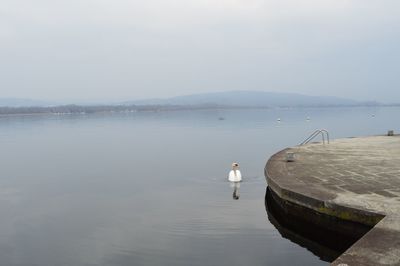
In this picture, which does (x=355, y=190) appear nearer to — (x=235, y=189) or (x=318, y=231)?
(x=318, y=231)

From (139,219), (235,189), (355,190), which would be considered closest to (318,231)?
(355,190)

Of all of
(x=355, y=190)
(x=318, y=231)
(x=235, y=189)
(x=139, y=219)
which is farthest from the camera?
(x=235, y=189)

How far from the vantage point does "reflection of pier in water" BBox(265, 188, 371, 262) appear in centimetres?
815

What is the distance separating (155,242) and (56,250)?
8.29 ft

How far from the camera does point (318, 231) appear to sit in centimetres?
893

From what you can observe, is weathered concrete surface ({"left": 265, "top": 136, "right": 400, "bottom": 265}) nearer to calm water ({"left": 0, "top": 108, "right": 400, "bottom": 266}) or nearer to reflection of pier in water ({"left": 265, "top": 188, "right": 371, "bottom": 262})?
reflection of pier in water ({"left": 265, "top": 188, "right": 371, "bottom": 262})

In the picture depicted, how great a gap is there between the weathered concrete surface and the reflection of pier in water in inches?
9.1

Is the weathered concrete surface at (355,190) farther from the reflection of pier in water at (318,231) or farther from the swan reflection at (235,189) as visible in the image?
the swan reflection at (235,189)

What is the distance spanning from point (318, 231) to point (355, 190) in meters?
1.42

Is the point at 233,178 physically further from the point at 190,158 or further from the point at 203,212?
the point at 190,158

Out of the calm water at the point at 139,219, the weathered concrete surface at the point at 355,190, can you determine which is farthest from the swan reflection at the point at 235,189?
the weathered concrete surface at the point at 355,190

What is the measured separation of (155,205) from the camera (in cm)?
1376

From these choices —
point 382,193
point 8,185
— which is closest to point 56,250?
point 382,193

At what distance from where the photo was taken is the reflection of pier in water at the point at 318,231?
8.15m
